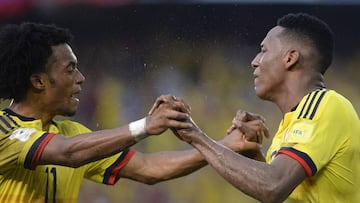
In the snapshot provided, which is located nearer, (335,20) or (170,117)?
(170,117)

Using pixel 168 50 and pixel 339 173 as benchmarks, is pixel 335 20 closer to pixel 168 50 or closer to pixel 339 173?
pixel 168 50

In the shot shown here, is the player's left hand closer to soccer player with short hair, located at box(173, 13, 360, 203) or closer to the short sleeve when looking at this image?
soccer player with short hair, located at box(173, 13, 360, 203)

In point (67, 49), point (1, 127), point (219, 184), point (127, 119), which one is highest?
point (67, 49)

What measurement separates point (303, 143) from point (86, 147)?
42.9 inches

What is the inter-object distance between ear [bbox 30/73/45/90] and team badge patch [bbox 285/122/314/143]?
1512 millimetres

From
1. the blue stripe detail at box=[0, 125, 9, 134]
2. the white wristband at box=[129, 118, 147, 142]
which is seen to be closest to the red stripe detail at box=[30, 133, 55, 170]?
the blue stripe detail at box=[0, 125, 9, 134]

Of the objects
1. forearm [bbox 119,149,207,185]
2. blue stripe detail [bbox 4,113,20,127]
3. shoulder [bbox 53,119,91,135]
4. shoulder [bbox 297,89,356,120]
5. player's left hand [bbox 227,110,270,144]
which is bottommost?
forearm [bbox 119,149,207,185]

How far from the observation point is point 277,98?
398 centimetres

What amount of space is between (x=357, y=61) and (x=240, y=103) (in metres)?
0.93

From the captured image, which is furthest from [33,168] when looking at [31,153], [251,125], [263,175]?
→ [263,175]

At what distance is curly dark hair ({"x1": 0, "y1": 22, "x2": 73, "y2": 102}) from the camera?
14.8 ft

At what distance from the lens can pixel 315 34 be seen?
13.0 ft

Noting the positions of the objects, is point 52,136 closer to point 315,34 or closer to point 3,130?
point 3,130

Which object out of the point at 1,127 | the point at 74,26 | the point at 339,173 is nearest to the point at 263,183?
the point at 339,173
